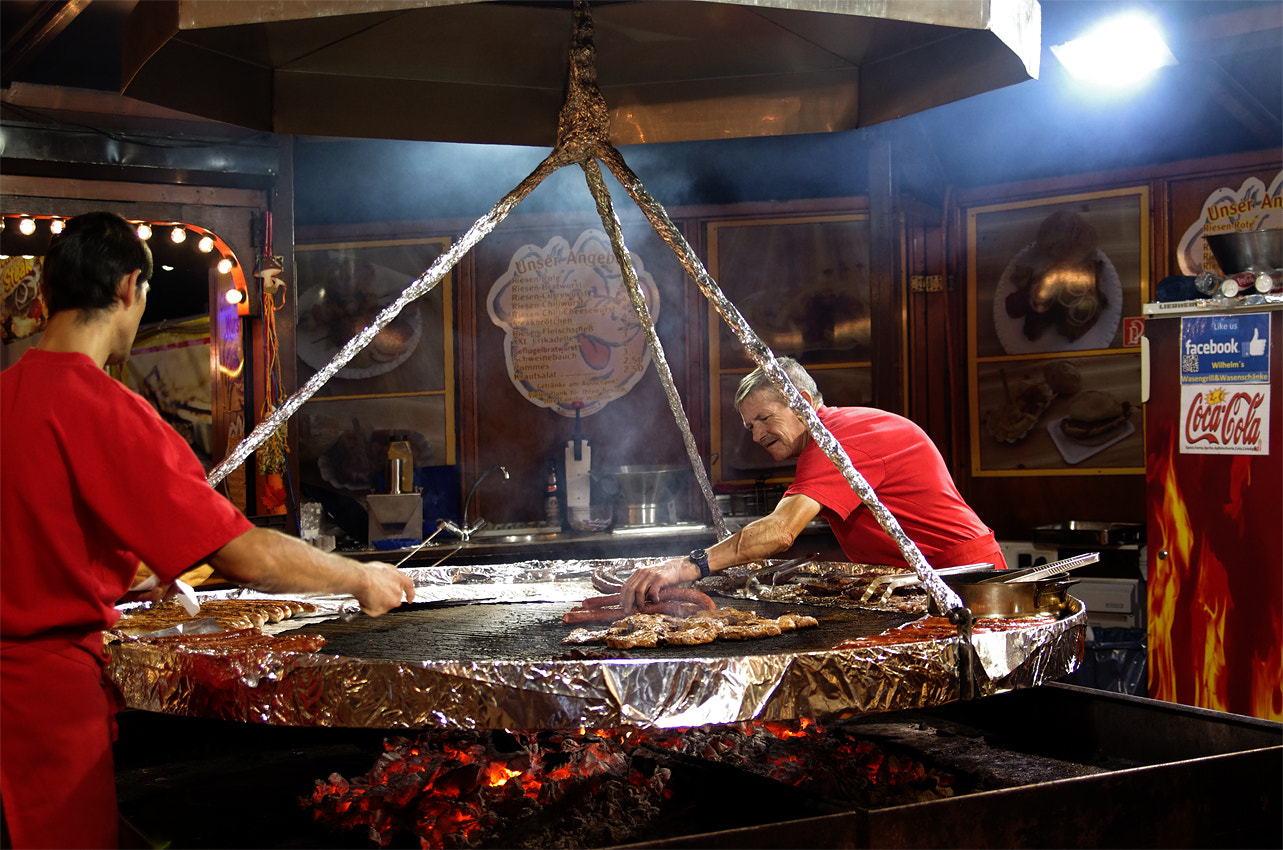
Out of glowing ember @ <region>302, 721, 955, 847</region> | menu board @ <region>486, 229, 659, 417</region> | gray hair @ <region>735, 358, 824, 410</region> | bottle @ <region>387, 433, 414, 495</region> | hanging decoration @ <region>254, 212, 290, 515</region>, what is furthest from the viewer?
menu board @ <region>486, 229, 659, 417</region>

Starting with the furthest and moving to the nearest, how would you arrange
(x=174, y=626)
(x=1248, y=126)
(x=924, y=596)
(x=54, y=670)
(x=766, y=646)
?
(x=1248, y=126), (x=924, y=596), (x=174, y=626), (x=766, y=646), (x=54, y=670)

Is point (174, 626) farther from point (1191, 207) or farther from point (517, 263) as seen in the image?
point (1191, 207)

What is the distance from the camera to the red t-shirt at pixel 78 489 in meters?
1.85

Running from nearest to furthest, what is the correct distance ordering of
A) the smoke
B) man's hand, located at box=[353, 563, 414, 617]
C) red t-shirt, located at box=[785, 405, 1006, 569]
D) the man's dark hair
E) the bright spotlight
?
the man's dark hair < man's hand, located at box=[353, 563, 414, 617] < red t-shirt, located at box=[785, 405, 1006, 569] < the bright spotlight < the smoke

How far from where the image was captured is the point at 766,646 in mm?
2391

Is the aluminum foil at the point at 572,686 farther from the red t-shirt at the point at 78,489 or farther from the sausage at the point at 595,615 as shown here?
the sausage at the point at 595,615

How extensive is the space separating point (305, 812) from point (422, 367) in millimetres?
5058

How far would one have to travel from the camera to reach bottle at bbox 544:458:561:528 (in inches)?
279

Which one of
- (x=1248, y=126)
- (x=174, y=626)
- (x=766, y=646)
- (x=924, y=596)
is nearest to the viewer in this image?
(x=766, y=646)

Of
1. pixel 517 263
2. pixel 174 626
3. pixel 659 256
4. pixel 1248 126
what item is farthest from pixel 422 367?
pixel 1248 126

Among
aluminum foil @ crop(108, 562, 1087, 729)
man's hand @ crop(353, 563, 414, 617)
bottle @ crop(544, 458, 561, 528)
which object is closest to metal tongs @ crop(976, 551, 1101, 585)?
aluminum foil @ crop(108, 562, 1087, 729)

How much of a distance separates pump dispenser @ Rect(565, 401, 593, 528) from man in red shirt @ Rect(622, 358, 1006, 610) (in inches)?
121

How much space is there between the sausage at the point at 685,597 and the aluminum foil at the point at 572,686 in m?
0.58

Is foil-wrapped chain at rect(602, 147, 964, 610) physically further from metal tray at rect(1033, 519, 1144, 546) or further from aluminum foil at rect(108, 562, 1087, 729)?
metal tray at rect(1033, 519, 1144, 546)
